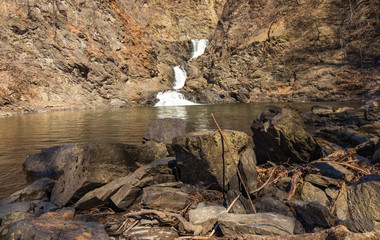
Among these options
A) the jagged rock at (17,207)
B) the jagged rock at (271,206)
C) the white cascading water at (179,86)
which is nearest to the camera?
the jagged rock at (271,206)

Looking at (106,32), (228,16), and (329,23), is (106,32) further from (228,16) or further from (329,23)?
(329,23)

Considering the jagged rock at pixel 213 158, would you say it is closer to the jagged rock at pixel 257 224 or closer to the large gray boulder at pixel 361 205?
the jagged rock at pixel 257 224

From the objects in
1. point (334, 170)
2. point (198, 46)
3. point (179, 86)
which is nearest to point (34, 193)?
point (334, 170)

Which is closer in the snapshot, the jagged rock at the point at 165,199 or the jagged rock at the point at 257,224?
the jagged rock at the point at 257,224

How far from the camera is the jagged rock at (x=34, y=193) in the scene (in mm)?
3520

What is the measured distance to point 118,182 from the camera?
349cm

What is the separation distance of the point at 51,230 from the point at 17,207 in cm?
157

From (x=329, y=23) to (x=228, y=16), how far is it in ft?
75.3

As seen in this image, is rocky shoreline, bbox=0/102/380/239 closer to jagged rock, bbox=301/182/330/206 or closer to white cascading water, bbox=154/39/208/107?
jagged rock, bbox=301/182/330/206

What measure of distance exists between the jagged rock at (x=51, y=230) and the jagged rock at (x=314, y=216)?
2198 millimetres

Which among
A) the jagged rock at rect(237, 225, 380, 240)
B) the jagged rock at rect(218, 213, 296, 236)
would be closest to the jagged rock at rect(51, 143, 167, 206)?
the jagged rock at rect(218, 213, 296, 236)

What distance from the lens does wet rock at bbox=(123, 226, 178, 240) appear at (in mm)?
2365

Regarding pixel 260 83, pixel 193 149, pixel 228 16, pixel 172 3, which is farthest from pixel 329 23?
pixel 193 149

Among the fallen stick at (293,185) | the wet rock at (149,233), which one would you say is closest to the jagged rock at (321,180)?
the fallen stick at (293,185)
